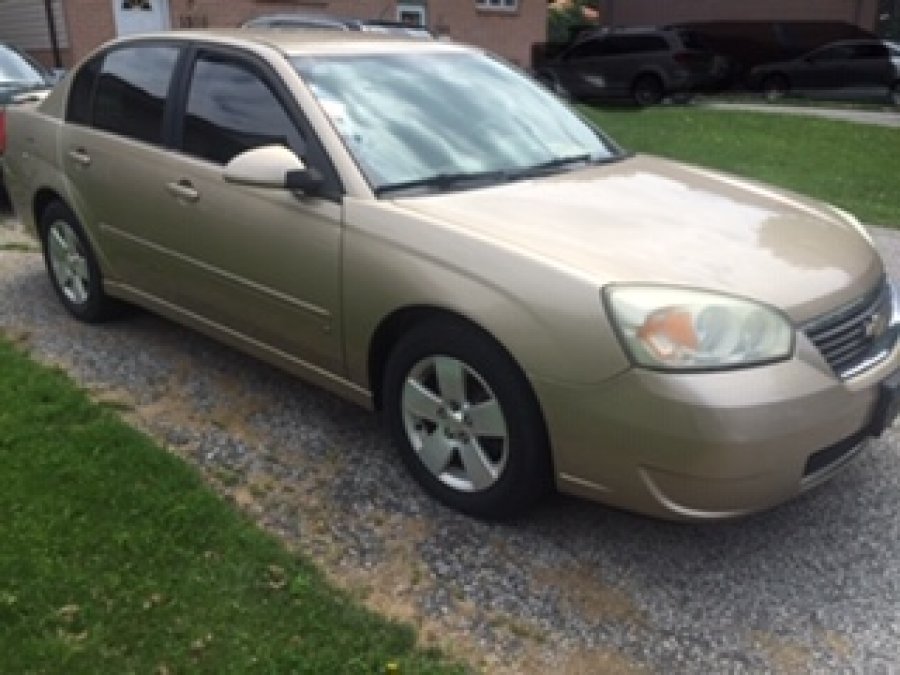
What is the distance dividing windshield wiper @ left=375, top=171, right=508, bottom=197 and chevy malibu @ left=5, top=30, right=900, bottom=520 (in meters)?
0.01

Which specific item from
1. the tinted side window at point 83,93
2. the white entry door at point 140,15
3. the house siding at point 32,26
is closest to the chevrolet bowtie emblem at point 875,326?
the tinted side window at point 83,93

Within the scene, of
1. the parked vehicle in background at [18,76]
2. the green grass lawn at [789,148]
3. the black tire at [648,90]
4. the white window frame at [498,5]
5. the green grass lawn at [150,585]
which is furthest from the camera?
the white window frame at [498,5]

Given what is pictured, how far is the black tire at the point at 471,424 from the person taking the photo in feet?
9.64

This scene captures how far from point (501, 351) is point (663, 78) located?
61.7ft

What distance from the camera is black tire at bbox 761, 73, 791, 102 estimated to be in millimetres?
22392

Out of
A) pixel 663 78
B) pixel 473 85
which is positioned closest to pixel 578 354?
pixel 473 85

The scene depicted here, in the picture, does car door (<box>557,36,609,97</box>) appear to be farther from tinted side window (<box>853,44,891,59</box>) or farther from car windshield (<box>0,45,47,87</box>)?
car windshield (<box>0,45,47,87</box>)

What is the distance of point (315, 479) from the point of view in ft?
11.5

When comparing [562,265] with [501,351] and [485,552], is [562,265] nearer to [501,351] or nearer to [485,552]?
[501,351]

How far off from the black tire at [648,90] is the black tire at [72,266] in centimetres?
1724

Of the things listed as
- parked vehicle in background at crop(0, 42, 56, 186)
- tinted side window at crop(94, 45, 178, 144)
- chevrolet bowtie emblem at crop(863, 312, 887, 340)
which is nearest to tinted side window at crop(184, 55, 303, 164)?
tinted side window at crop(94, 45, 178, 144)

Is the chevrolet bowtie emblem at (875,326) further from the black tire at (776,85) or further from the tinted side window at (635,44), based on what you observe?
the black tire at (776,85)

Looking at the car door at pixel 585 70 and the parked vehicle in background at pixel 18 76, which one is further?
the car door at pixel 585 70

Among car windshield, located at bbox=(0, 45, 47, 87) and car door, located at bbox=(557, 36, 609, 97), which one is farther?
car door, located at bbox=(557, 36, 609, 97)
